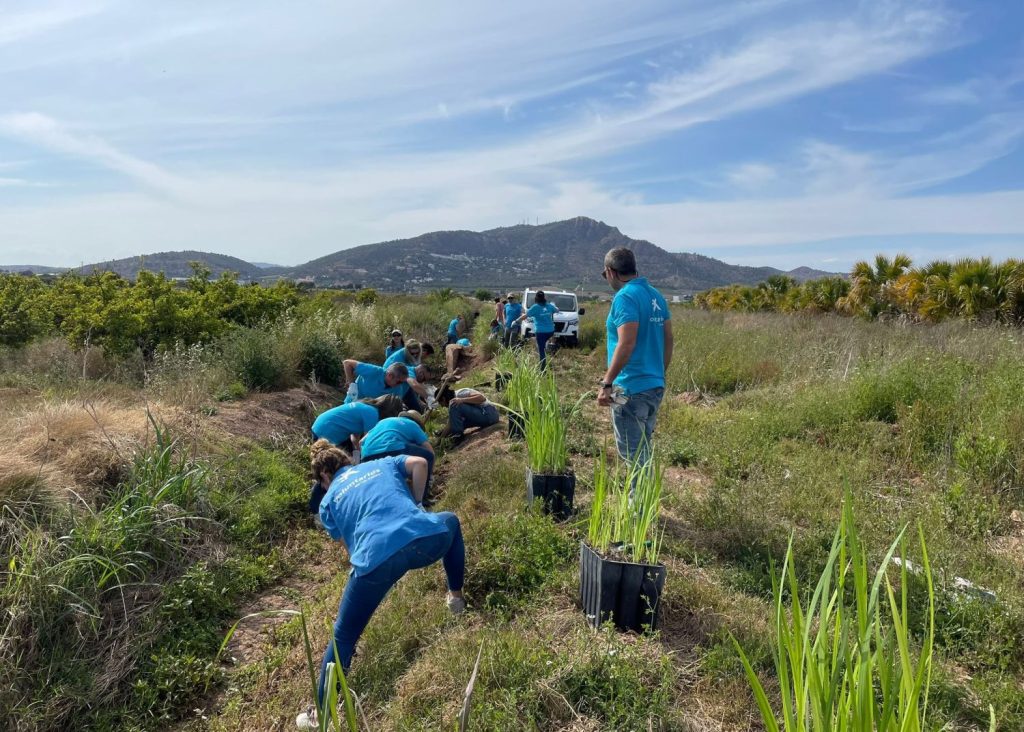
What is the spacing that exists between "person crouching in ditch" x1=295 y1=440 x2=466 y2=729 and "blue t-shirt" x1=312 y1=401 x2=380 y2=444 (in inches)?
75.8

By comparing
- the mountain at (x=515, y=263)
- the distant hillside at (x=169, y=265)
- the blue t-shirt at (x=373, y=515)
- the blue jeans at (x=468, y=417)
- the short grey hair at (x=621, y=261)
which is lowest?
the blue jeans at (x=468, y=417)

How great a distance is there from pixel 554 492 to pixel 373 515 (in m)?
1.67

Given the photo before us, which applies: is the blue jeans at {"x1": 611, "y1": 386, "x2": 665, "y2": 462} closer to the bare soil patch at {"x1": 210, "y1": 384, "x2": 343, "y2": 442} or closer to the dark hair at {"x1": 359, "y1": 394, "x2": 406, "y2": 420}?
the dark hair at {"x1": 359, "y1": 394, "x2": 406, "y2": 420}

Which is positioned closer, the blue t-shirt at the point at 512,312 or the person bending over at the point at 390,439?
the person bending over at the point at 390,439

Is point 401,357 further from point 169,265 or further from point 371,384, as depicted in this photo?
point 169,265

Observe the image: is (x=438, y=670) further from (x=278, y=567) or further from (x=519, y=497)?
(x=278, y=567)

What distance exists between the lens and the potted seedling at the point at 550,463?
4117mm

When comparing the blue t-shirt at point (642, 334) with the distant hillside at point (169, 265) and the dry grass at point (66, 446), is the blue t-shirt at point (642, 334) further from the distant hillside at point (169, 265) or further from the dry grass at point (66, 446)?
the distant hillside at point (169, 265)

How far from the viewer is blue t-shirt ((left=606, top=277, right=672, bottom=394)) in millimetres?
3734

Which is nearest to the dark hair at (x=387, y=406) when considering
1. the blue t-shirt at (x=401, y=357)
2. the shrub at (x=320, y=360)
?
the blue t-shirt at (x=401, y=357)

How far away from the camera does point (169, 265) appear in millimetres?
31844

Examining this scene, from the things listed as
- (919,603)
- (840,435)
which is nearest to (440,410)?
(840,435)

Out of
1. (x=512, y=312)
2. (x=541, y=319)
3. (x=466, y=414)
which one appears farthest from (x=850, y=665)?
(x=512, y=312)

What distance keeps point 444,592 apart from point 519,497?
118 cm
